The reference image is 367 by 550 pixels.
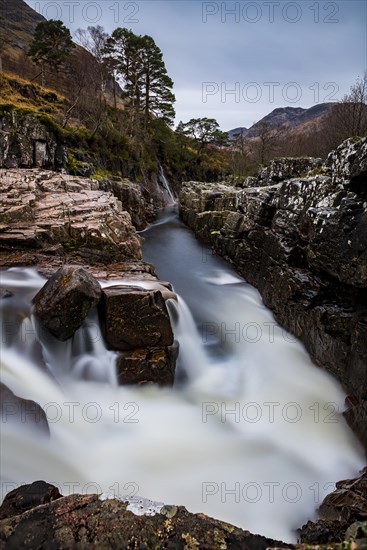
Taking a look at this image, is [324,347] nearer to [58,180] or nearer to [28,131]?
[58,180]

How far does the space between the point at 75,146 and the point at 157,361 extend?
18151 millimetres

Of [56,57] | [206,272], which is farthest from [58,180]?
[56,57]

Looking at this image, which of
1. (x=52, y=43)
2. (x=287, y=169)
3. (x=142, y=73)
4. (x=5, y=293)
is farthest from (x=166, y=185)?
(x=5, y=293)

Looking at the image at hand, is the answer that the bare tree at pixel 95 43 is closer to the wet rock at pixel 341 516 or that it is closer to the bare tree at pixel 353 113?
the bare tree at pixel 353 113

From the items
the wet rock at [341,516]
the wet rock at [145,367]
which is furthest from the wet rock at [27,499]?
the wet rock at [145,367]

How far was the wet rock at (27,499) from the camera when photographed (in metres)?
2.69

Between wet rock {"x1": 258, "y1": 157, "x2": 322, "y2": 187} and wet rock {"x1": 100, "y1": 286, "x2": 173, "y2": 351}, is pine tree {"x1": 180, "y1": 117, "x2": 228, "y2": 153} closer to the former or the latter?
wet rock {"x1": 258, "y1": 157, "x2": 322, "y2": 187}

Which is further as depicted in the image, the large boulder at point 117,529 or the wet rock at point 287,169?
the wet rock at point 287,169

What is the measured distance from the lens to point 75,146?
65.9 feet

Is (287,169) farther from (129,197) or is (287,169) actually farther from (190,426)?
(190,426)

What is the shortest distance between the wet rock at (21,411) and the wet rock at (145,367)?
4.97 feet

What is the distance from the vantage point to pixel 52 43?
32.4 m

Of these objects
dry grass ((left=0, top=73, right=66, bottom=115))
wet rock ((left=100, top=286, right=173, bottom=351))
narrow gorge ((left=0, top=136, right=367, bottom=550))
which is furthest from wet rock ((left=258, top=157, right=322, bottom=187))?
dry grass ((left=0, top=73, right=66, bottom=115))

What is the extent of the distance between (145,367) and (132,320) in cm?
90
